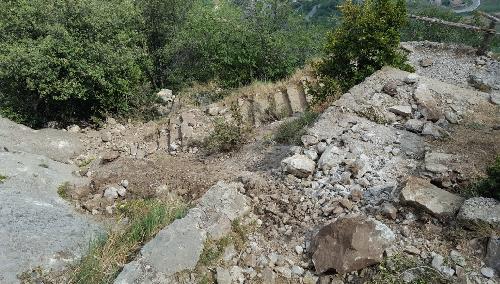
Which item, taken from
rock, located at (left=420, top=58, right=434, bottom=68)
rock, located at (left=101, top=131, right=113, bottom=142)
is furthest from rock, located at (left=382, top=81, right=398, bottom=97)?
rock, located at (left=101, top=131, right=113, bottom=142)

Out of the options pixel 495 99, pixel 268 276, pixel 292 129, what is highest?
pixel 268 276

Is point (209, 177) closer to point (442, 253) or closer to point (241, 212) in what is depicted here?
point (241, 212)

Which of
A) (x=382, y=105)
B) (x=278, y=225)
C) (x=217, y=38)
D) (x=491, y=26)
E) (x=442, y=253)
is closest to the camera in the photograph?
(x=442, y=253)

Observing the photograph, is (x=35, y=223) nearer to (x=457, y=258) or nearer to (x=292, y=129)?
(x=292, y=129)

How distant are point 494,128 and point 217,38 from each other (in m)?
10.8

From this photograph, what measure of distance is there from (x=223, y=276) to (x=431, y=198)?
2.60 meters

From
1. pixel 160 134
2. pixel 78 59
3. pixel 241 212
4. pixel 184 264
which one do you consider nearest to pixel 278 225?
pixel 241 212

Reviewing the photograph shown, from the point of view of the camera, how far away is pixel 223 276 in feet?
14.3

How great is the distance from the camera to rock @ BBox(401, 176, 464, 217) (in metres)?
4.71

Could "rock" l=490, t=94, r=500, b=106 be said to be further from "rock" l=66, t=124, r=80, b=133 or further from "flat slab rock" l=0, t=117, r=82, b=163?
"rock" l=66, t=124, r=80, b=133

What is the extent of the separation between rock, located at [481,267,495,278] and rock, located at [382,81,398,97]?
455cm

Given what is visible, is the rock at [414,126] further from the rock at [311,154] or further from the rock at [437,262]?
the rock at [437,262]

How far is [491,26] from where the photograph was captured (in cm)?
1323

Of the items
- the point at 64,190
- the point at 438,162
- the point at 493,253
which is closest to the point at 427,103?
the point at 438,162
